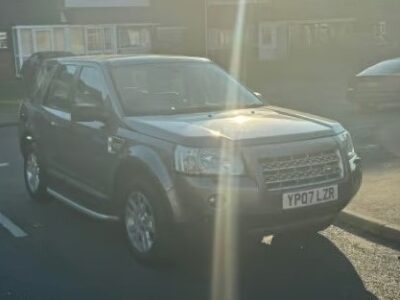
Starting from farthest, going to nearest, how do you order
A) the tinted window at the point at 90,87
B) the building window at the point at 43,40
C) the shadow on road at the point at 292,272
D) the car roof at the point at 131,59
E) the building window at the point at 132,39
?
the building window at the point at 132,39, the building window at the point at 43,40, the car roof at the point at 131,59, the tinted window at the point at 90,87, the shadow on road at the point at 292,272

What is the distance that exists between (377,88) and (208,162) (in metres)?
12.5

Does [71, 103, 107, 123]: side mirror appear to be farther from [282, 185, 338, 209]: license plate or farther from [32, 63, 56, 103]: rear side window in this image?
[282, 185, 338, 209]: license plate

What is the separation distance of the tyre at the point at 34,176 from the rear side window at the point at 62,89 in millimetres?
713

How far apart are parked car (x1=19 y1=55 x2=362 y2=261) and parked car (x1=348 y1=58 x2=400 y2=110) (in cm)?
1057

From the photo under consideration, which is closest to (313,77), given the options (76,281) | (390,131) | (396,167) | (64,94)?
(390,131)

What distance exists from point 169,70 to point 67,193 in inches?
65.2

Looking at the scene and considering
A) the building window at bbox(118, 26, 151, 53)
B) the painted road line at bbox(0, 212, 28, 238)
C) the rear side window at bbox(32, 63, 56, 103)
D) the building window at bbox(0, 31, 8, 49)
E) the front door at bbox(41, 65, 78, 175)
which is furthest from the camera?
the building window at bbox(118, 26, 151, 53)

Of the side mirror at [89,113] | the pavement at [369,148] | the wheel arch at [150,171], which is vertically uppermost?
the side mirror at [89,113]

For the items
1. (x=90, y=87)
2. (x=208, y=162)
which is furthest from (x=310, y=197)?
(x=90, y=87)

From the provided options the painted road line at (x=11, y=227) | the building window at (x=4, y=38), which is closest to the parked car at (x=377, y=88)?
the painted road line at (x=11, y=227)

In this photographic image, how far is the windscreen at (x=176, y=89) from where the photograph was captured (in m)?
6.01

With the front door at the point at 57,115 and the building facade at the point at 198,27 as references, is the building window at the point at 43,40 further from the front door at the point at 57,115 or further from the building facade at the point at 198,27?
the front door at the point at 57,115

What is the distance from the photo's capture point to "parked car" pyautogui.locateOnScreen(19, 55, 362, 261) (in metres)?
4.94

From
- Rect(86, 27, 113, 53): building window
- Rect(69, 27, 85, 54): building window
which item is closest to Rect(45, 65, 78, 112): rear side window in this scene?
Rect(69, 27, 85, 54): building window
